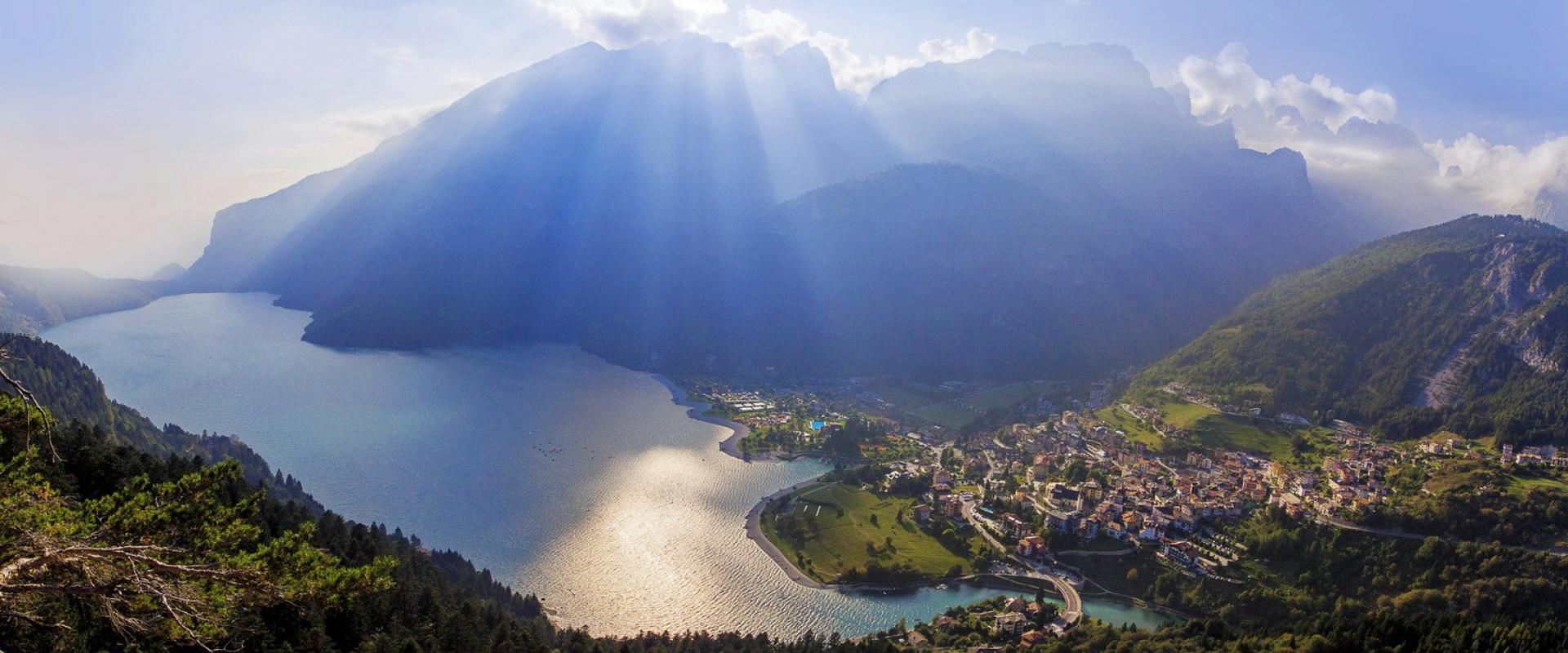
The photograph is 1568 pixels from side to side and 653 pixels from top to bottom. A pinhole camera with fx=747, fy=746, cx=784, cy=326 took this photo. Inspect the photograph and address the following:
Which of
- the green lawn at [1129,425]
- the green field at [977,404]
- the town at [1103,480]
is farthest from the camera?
the green field at [977,404]

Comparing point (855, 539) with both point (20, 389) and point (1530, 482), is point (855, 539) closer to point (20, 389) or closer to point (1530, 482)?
point (1530, 482)

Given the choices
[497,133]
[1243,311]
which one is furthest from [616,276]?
[1243,311]

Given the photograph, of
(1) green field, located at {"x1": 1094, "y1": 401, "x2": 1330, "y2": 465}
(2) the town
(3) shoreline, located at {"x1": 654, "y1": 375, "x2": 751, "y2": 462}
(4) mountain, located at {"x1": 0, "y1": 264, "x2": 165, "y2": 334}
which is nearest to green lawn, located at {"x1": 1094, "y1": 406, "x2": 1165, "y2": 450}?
(1) green field, located at {"x1": 1094, "y1": 401, "x2": 1330, "y2": 465}

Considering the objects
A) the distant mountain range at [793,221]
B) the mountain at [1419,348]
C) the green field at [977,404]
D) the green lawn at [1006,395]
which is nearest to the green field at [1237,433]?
the mountain at [1419,348]

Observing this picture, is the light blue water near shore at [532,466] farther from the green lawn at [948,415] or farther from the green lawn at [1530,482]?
the green lawn at [1530,482]

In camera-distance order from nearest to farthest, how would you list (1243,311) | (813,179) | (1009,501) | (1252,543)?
1. (1252,543)
2. (1009,501)
3. (1243,311)
4. (813,179)

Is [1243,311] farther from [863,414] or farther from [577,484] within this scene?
[577,484]
